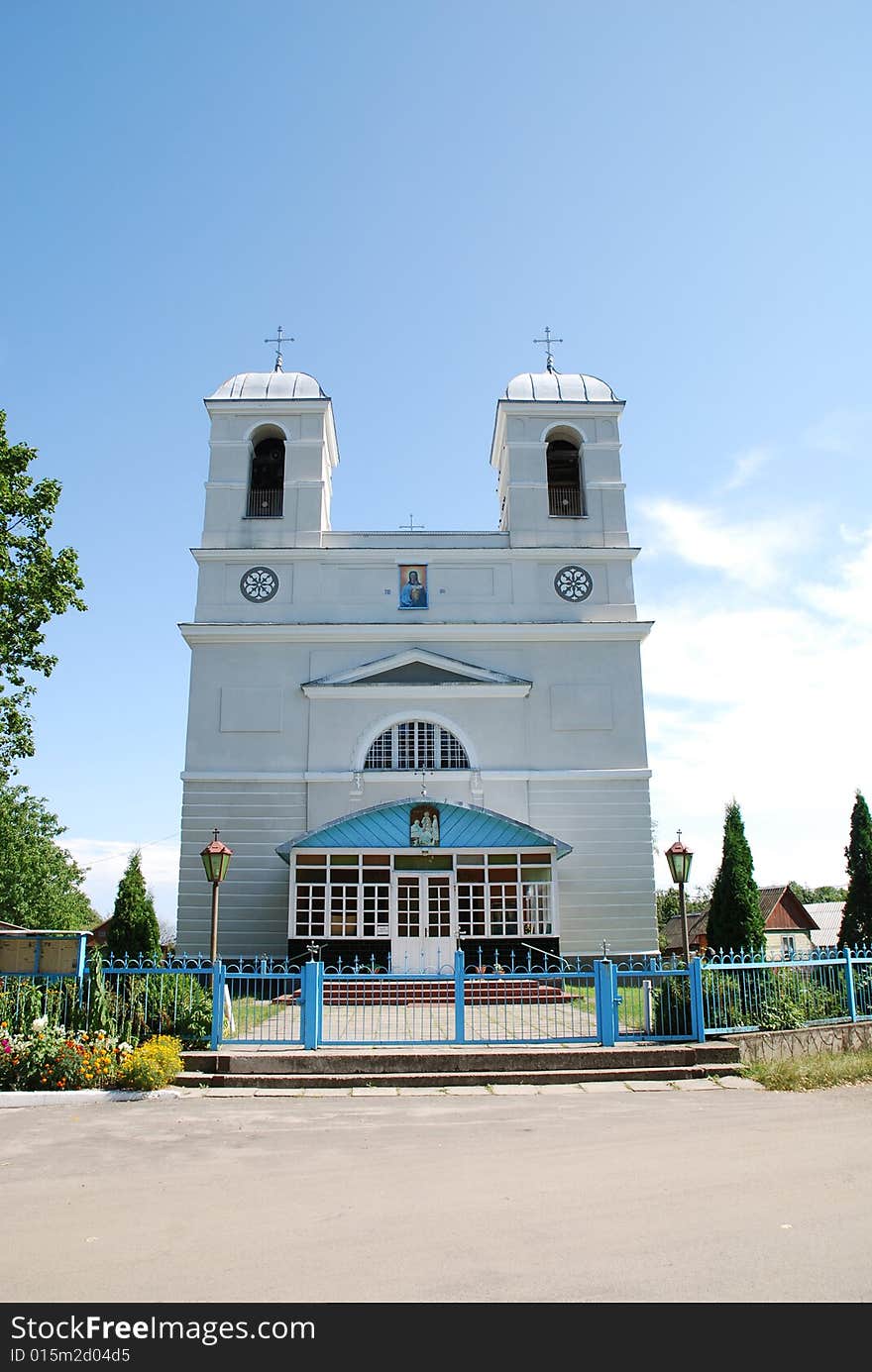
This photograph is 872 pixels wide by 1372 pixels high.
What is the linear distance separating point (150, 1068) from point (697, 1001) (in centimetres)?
685

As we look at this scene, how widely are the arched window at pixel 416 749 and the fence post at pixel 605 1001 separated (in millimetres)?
11839

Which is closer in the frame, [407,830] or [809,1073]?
[809,1073]

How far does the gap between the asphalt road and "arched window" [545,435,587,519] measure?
19.2 m

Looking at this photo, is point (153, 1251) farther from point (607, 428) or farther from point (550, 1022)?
point (607, 428)

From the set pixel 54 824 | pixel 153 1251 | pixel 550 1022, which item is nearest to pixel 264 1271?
pixel 153 1251

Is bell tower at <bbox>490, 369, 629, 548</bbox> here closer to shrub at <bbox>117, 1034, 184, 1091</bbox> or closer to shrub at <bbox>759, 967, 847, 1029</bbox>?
shrub at <bbox>759, 967, 847, 1029</bbox>

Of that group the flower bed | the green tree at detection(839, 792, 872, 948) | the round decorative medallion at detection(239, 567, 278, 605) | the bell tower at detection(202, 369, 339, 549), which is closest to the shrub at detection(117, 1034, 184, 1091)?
the flower bed

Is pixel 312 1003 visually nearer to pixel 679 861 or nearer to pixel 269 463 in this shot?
pixel 679 861

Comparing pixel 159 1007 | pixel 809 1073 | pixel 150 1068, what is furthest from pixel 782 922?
pixel 150 1068

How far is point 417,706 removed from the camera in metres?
24.2

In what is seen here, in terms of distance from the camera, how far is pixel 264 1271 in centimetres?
483

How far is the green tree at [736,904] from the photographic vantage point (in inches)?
763

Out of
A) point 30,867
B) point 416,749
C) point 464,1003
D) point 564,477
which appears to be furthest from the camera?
point 30,867

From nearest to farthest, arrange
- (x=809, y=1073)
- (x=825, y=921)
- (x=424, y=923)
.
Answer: (x=809, y=1073), (x=424, y=923), (x=825, y=921)
